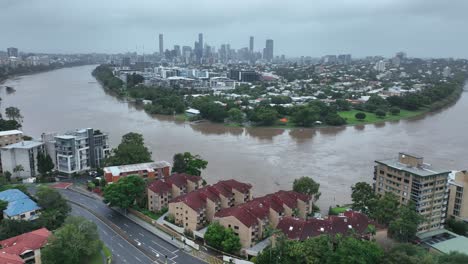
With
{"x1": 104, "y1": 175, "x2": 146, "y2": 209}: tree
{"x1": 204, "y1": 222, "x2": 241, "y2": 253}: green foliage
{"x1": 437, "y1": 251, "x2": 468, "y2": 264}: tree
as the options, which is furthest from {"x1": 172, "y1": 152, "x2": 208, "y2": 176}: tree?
{"x1": 437, "y1": 251, "x2": 468, "y2": 264}: tree

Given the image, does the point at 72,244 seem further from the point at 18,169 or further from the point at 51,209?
the point at 18,169

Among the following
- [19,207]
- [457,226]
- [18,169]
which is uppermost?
[19,207]

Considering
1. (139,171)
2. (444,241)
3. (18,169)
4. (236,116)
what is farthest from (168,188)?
(236,116)

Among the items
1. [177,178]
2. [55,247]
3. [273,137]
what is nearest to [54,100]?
[273,137]

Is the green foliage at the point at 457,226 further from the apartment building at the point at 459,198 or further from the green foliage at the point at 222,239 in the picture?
the green foliage at the point at 222,239

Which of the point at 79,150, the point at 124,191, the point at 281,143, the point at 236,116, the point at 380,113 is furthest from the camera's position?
the point at 380,113

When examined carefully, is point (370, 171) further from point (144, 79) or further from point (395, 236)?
point (144, 79)
